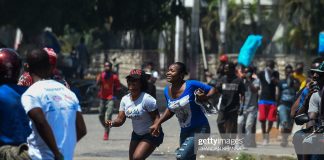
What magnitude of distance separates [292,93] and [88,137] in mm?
4129

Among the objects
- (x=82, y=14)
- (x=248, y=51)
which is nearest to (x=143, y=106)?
(x=248, y=51)

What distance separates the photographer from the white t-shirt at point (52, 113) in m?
7.27

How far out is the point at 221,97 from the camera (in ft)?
59.6

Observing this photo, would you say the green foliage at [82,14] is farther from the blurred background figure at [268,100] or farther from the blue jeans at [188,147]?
the blue jeans at [188,147]

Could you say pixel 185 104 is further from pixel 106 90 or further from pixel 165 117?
pixel 106 90

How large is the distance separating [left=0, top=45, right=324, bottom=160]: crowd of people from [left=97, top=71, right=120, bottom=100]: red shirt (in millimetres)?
20

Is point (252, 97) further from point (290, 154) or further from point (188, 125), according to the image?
point (188, 125)

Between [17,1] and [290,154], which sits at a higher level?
[17,1]

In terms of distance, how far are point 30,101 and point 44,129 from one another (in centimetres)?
23

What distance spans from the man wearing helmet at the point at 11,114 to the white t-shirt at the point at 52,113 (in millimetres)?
110

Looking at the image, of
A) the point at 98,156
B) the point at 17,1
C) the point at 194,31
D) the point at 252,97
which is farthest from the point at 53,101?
the point at 194,31

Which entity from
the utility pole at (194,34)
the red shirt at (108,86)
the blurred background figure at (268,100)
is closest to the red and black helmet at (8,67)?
the blurred background figure at (268,100)

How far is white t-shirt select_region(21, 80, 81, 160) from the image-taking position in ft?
23.9

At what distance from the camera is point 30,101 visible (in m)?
7.23
